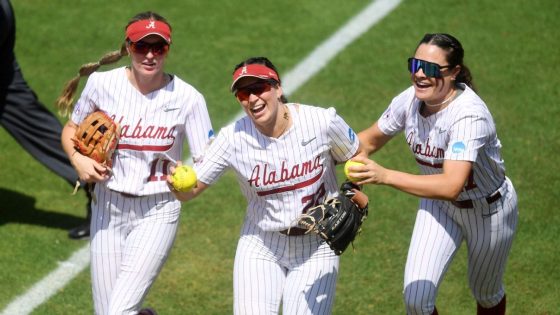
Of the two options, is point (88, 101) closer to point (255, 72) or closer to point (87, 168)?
point (87, 168)

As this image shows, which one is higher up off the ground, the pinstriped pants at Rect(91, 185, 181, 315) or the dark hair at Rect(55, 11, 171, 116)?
the dark hair at Rect(55, 11, 171, 116)

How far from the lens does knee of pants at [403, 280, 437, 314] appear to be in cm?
626

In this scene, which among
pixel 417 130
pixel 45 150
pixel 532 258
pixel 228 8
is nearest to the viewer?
pixel 417 130

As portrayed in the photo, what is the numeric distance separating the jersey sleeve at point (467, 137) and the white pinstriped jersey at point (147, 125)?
148 centimetres

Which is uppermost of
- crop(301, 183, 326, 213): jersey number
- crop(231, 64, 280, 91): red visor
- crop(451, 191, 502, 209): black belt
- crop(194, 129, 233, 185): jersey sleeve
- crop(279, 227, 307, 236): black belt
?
crop(231, 64, 280, 91): red visor

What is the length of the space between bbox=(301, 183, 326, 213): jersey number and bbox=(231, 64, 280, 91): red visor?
687mm

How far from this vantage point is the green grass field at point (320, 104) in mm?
7824

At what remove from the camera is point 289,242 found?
6039mm

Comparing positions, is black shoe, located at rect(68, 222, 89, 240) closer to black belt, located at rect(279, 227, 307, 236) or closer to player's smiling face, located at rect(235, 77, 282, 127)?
black belt, located at rect(279, 227, 307, 236)

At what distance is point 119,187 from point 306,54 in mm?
5052

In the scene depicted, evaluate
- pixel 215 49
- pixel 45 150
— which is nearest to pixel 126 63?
pixel 215 49

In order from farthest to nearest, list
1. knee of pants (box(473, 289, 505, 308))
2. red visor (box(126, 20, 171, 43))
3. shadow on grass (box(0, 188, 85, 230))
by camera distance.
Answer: shadow on grass (box(0, 188, 85, 230)), knee of pants (box(473, 289, 505, 308)), red visor (box(126, 20, 171, 43))

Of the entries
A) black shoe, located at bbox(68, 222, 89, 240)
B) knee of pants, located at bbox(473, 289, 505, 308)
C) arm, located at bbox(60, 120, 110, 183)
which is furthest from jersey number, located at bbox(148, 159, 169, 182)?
black shoe, located at bbox(68, 222, 89, 240)

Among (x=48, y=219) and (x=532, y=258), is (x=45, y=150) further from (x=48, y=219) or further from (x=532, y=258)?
(x=532, y=258)
